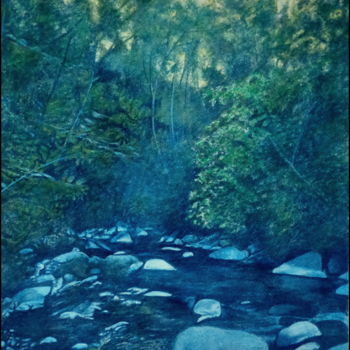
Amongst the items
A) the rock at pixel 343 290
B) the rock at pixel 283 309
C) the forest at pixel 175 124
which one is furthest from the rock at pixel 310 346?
the forest at pixel 175 124

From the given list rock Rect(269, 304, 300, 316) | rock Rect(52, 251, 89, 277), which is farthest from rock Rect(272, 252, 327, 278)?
rock Rect(52, 251, 89, 277)

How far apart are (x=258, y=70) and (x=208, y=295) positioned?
1.13 m

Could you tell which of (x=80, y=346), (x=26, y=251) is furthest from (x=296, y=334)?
(x=26, y=251)

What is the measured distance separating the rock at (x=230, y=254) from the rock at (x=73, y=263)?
0.64m

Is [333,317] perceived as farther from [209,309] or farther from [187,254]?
[187,254]

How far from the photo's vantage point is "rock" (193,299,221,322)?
2000mm

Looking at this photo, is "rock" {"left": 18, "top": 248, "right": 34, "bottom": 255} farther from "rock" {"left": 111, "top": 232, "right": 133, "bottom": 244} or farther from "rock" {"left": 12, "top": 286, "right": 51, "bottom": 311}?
"rock" {"left": 111, "top": 232, "right": 133, "bottom": 244}

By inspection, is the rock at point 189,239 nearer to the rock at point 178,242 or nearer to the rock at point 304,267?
the rock at point 178,242

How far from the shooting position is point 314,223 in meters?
2.04

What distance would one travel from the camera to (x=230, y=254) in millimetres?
2078

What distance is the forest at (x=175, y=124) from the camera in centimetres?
197

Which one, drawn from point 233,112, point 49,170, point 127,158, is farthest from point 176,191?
point 49,170

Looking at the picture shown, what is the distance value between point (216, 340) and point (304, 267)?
0.58 metres

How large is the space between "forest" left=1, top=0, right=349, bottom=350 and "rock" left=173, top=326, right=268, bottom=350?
0.38 m
